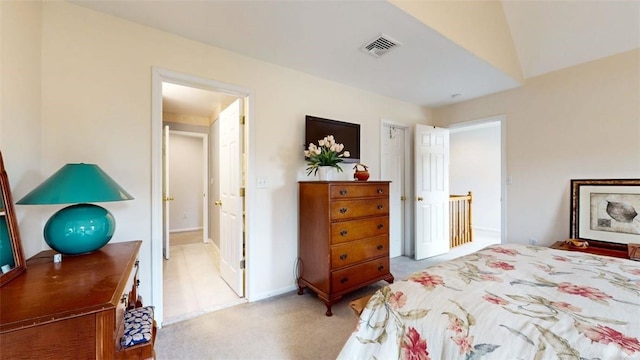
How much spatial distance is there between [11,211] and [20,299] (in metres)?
0.47

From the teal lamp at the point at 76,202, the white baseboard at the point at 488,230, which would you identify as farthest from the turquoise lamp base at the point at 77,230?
the white baseboard at the point at 488,230

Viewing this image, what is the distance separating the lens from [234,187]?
2715 mm

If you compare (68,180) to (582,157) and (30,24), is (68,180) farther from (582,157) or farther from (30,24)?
(582,157)

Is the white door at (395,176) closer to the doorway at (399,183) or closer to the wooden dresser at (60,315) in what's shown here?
the doorway at (399,183)

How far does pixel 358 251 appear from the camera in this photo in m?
2.46

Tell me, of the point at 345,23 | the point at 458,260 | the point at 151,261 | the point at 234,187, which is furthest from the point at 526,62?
the point at 151,261

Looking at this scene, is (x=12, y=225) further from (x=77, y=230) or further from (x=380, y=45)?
(x=380, y=45)

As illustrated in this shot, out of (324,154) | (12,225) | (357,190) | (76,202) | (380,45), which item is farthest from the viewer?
(324,154)

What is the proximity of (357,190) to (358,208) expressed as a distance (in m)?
0.18

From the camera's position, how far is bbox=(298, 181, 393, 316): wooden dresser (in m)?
2.27

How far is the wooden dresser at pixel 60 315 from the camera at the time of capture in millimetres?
749

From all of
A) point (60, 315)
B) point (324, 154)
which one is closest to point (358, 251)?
point (324, 154)

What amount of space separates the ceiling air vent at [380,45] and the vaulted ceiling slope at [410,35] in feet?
0.10

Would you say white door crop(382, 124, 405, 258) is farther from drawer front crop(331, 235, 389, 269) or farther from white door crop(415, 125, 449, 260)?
drawer front crop(331, 235, 389, 269)
